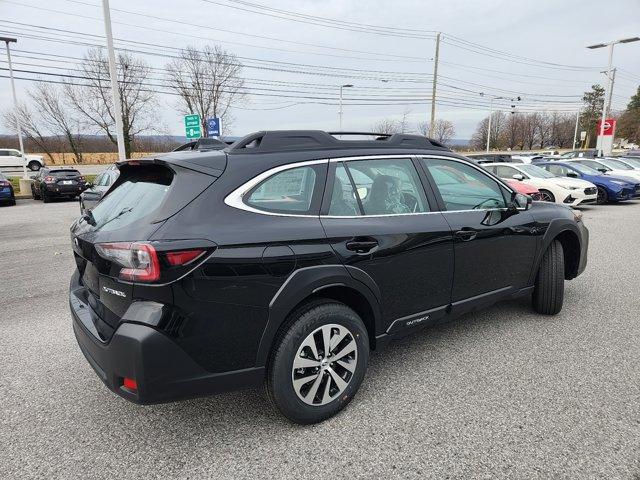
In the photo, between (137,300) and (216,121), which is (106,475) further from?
(216,121)

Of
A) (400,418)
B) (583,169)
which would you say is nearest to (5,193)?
(400,418)

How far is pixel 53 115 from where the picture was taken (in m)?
46.8

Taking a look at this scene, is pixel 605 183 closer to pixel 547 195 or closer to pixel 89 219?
pixel 547 195

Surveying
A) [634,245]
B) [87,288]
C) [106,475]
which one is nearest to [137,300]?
[87,288]

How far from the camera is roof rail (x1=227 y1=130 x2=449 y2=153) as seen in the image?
2.72m

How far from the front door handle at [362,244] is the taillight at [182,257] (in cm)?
95

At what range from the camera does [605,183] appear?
1487 centimetres

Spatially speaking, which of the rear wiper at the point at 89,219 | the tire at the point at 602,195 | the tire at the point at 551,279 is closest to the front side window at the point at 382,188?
the rear wiper at the point at 89,219

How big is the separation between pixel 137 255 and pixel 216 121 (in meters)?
20.4

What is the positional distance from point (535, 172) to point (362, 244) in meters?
13.2

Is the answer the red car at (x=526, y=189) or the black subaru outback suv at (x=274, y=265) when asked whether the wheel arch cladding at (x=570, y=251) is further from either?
the red car at (x=526, y=189)

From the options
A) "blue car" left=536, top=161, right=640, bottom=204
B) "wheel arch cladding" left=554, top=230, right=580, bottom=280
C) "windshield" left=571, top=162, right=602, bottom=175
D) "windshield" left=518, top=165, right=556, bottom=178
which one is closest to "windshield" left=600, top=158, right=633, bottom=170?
"windshield" left=571, top=162, right=602, bottom=175

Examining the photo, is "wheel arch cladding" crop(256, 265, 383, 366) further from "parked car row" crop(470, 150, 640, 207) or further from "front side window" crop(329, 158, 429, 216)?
"parked car row" crop(470, 150, 640, 207)

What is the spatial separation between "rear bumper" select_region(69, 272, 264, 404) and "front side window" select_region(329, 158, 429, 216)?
47.3 inches
